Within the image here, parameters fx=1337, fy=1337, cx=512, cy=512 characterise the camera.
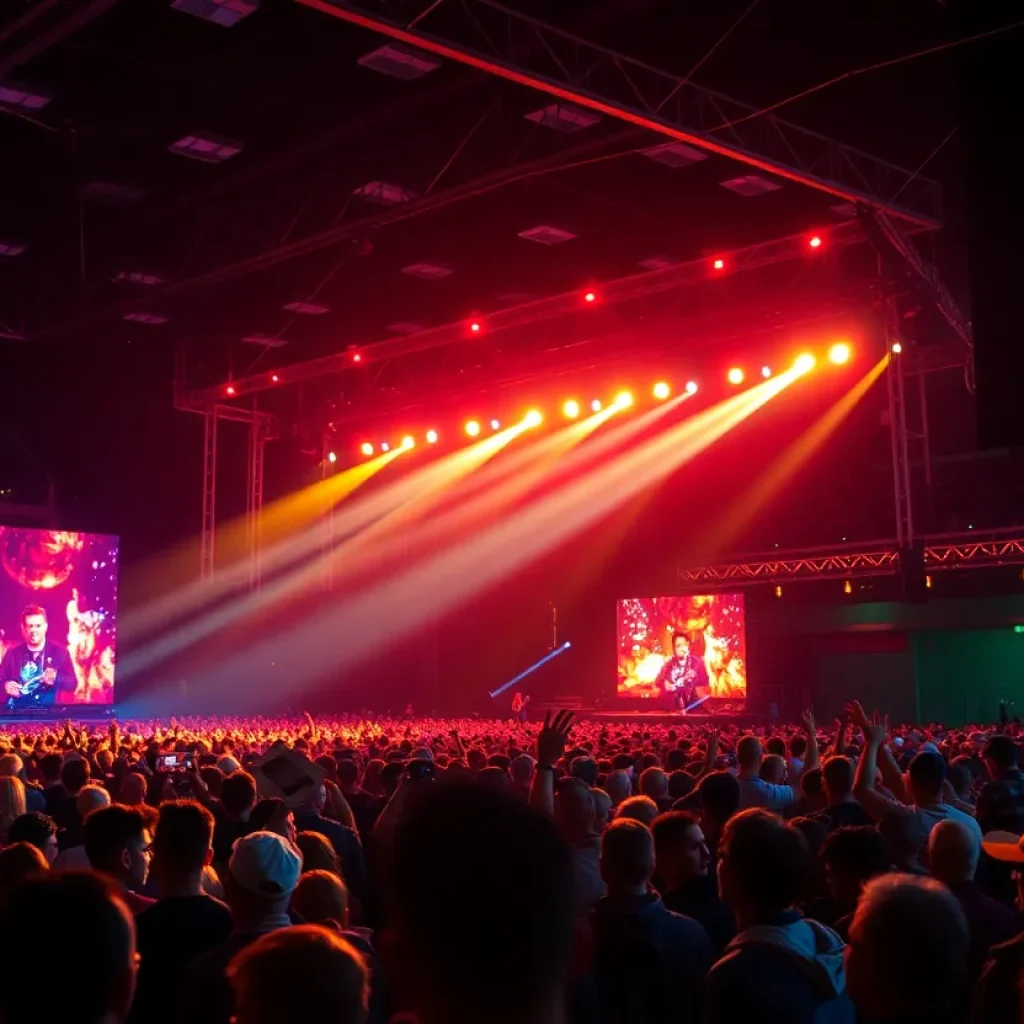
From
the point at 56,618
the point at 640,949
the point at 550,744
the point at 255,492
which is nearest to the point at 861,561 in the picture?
the point at 255,492

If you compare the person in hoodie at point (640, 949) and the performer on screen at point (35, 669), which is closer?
the person in hoodie at point (640, 949)

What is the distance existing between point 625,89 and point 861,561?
11.8 m

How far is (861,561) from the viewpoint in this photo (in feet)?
74.0

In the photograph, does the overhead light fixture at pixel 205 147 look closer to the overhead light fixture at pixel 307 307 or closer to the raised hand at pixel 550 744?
the overhead light fixture at pixel 307 307

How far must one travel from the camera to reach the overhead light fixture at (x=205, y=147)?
49.7 ft

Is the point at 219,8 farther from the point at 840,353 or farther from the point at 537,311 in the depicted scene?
the point at 840,353

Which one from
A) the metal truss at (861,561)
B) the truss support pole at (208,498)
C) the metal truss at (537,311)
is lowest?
the metal truss at (861,561)

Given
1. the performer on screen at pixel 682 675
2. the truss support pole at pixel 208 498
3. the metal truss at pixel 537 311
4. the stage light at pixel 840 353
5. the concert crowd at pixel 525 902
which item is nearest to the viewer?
the concert crowd at pixel 525 902

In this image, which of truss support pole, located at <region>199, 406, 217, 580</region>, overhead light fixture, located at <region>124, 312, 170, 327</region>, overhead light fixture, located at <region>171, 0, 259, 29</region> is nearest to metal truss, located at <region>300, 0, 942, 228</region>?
overhead light fixture, located at <region>171, 0, 259, 29</region>

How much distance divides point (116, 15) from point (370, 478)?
15.9 meters

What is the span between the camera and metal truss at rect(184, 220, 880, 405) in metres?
17.3

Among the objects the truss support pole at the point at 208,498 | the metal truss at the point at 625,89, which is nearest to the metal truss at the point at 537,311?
the truss support pole at the point at 208,498

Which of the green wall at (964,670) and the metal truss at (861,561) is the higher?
the metal truss at (861,561)

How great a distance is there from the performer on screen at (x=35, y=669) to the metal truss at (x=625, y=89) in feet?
47.3
